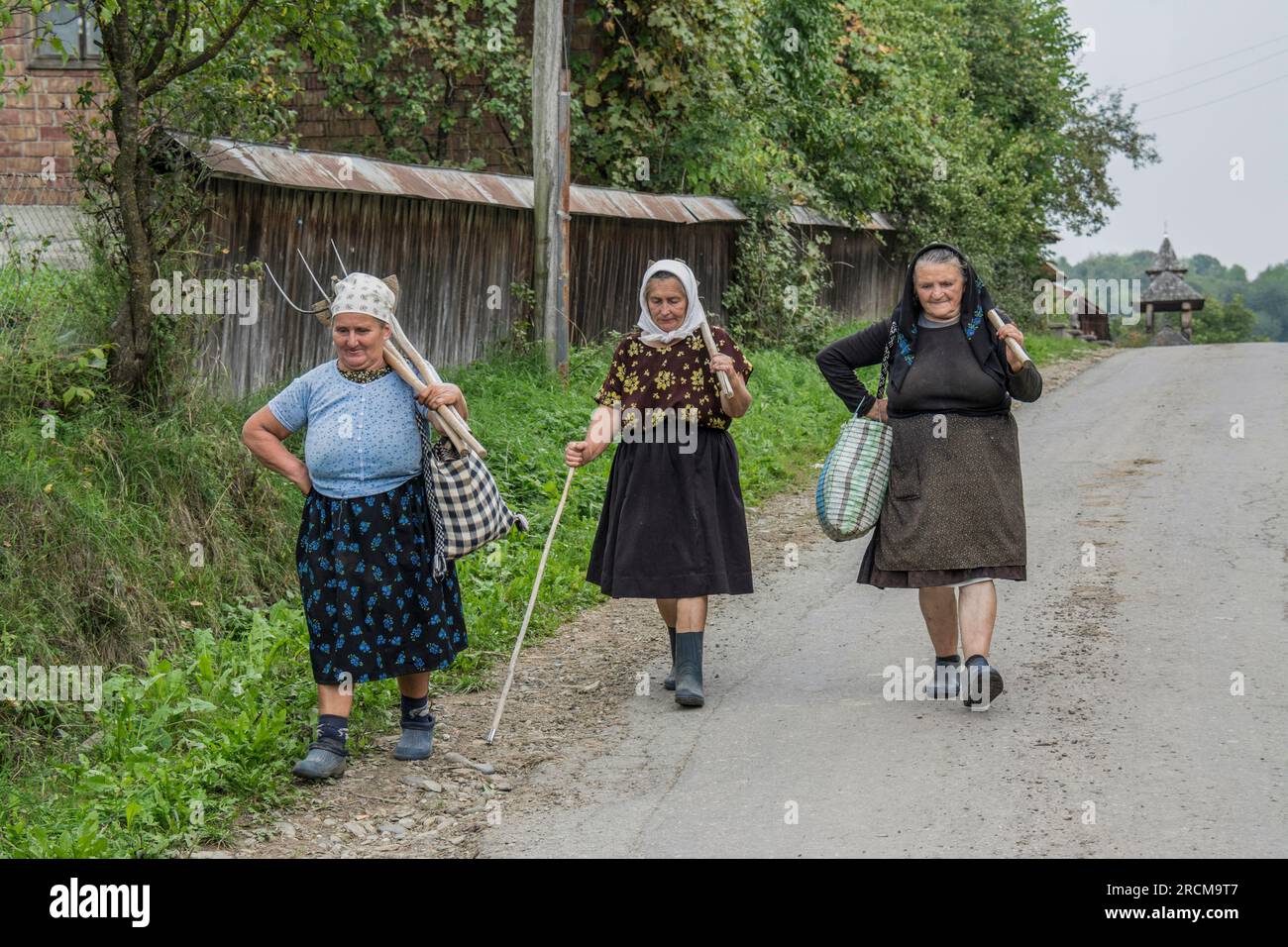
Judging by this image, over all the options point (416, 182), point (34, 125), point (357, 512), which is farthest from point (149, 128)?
point (34, 125)

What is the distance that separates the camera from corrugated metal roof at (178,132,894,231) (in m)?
8.70

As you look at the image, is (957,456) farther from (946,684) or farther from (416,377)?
(416,377)

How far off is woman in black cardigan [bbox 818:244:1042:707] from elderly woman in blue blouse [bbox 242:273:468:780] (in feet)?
6.33

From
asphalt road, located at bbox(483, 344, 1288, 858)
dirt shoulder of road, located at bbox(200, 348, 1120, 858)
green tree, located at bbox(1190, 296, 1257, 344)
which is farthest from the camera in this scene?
green tree, located at bbox(1190, 296, 1257, 344)

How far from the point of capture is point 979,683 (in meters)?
5.82

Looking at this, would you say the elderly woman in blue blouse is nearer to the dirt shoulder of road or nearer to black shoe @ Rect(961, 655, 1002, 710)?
the dirt shoulder of road

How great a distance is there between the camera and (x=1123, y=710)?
582cm

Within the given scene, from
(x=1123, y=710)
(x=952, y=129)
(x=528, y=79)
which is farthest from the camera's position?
(x=952, y=129)

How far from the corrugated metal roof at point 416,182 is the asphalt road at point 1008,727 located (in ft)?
12.7

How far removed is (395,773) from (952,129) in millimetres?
21320

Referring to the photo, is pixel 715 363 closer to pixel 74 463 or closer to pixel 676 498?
pixel 676 498

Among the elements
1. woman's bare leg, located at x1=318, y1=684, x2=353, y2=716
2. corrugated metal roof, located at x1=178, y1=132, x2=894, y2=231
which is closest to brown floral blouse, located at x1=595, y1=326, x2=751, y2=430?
woman's bare leg, located at x1=318, y1=684, x2=353, y2=716

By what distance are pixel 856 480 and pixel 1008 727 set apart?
3.80 feet
